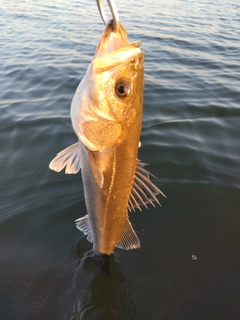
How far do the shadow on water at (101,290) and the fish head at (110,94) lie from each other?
141 centimetres

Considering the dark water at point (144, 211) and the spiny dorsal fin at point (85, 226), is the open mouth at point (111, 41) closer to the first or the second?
the spiny dorsal fin at point (85, 226)

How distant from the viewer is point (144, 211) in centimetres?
380

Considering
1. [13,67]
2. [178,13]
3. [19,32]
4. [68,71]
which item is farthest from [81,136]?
[178,13]

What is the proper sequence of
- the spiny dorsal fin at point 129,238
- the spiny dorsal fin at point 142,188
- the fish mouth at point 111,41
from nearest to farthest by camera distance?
the fish mouth at point 111,41 → the spiny dorsal fin at point 142,188 → the spiny dorsal fin at point 129,238

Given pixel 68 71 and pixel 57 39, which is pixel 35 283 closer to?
pixel 68 71

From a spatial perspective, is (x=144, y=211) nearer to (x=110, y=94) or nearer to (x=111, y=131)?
(x=111, y=131)

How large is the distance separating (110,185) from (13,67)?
295 inches

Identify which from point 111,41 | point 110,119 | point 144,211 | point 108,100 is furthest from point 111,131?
point 144,211

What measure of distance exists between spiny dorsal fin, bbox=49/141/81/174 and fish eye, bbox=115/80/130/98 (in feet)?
2.00

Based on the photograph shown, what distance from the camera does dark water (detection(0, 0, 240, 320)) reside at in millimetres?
2879

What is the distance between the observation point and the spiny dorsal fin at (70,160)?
7.97 feet

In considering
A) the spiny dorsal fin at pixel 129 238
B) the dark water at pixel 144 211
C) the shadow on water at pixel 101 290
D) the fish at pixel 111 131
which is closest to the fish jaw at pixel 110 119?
the fish at pixel 111 131

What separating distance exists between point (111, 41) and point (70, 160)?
997 millimetres

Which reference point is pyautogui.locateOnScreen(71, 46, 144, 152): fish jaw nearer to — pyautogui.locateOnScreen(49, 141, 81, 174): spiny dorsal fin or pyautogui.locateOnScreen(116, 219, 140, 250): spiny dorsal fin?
pyautogui.locateOnScreen(49, 141, 81, 174): spiny dorsal fin
